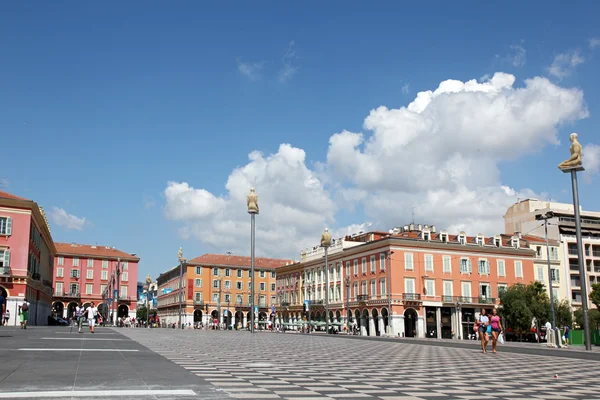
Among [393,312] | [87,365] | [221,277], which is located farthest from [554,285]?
[87,365]

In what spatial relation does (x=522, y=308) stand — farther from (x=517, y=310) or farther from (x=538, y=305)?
(x=538, y=305)

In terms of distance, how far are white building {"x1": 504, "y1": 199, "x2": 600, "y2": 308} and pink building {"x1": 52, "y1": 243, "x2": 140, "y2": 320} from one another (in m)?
71.6

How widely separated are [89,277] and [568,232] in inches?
3400

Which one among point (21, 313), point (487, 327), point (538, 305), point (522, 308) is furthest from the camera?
point (538, 305)

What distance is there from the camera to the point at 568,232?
300 ft

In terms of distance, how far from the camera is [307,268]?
9625 centimetres

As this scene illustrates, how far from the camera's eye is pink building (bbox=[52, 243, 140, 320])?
113562 mm

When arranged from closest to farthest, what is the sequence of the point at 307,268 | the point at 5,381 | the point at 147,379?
the point at 5,381 → the point at 147,379 → the point at 307,268

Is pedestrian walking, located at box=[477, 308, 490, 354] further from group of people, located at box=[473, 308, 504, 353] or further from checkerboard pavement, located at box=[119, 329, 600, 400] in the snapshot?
checkerboard pavement, located at box=[119, 329, 600, 400]

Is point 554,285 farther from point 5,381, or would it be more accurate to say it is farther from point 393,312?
point 5,381

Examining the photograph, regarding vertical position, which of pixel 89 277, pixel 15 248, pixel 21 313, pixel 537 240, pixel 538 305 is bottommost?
pixel 21 313

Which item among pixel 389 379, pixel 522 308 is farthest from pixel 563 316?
pixel 389 379

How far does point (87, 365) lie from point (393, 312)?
201 feet

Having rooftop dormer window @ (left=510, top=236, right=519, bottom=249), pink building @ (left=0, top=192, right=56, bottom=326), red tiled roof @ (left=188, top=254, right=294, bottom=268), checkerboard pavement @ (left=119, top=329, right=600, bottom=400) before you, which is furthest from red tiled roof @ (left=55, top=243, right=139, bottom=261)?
checkerboard pavement @ (left=119, top=329, right=600, bottom=400)
